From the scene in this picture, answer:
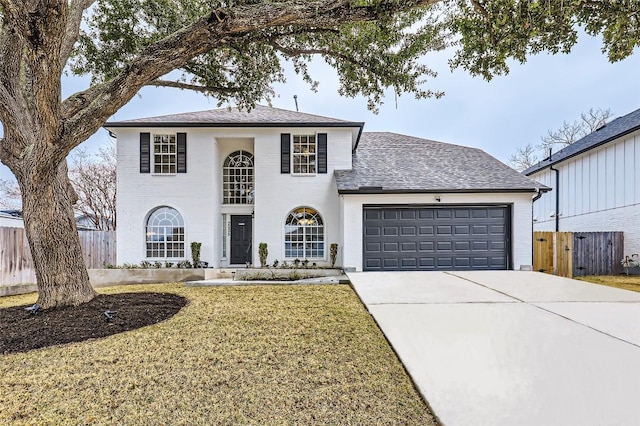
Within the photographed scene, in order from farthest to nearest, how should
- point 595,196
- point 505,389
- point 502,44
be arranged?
point 595,196, point 502,44, point 505,389

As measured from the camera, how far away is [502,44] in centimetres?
657

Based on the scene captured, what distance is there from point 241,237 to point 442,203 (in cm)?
730

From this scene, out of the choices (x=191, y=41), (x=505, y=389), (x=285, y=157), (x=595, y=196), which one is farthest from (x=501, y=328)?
(x=595, y=196)

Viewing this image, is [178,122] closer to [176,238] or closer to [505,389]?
[176,238]

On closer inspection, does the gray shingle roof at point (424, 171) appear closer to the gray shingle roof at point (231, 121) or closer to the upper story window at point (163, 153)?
the gray shingle roof at point (231, 121)

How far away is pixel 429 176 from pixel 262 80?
6458mm

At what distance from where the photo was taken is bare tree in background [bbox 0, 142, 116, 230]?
17844 mm

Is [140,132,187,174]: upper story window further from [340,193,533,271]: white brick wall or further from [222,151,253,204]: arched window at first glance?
[340,193,533,271]: white brick wall

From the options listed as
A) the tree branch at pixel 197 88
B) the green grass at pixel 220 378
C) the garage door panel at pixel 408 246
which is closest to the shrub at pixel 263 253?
the garage door panel at pixel 408 246

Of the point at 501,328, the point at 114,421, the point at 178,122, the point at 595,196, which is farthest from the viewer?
the point at 595,196

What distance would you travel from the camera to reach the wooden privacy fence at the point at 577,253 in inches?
456

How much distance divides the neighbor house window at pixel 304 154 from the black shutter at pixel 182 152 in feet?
12.5

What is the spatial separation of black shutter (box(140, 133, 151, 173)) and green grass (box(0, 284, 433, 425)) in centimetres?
768

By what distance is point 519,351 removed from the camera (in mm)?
→ 3703
